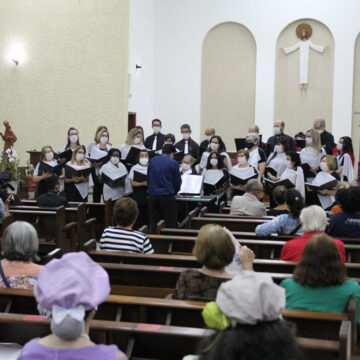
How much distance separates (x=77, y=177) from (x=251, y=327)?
7.61 metres

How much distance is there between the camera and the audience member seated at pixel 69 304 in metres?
2.05

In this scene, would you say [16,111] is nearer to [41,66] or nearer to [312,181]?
[41,66]

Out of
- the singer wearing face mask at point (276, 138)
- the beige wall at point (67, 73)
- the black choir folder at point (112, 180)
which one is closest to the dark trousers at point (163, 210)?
the black choir folder at point (112, 180)

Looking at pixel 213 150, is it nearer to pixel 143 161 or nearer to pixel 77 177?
pixel 143 161

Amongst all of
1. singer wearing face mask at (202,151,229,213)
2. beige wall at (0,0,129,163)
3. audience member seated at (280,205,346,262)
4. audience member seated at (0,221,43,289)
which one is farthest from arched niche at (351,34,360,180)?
audience member seated at (0,221,43,289)

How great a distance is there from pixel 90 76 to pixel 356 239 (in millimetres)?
10219

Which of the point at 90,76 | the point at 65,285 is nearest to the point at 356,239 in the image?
the point at 65,285

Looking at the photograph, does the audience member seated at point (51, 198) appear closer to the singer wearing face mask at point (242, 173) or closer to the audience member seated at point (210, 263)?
the singer wearing face mask at point (242, 173)

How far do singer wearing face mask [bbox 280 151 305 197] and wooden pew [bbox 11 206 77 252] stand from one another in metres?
3.36

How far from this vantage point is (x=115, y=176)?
9062mm

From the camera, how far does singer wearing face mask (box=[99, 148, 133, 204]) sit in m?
9.09

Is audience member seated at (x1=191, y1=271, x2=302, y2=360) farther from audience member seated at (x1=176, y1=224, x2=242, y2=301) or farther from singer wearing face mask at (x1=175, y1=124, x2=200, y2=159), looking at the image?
singer wearing face mask at (x1=175, y1=124, x2=200, y2=159)

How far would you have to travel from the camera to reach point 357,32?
14.6m

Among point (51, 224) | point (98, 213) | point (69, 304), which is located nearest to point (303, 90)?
point (98, 213)
